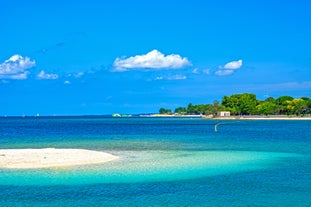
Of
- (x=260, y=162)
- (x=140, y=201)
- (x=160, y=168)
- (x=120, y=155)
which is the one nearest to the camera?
(x=140, y=201)

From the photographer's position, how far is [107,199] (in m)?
30.3

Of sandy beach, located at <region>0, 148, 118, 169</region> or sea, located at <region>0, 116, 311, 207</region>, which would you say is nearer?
sea, located at <region>0, 116, 311, 207</region>

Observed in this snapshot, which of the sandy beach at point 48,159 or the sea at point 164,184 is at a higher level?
the sandy beach at point 48,159

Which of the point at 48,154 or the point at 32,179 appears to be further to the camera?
the point at 48,154

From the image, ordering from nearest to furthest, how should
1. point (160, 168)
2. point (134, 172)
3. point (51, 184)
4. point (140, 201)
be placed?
1. point (140, 201)
2. point (51, 184)
3. point (134, 172)
4. point (160, 168)

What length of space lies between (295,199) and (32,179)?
65.2 feet

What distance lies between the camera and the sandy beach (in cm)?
4403

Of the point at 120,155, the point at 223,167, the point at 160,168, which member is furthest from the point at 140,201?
the point at 120,155

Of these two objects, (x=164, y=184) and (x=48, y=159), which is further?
(x=48, y=159)

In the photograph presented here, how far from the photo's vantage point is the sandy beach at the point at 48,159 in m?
44.0

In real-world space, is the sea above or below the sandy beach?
below

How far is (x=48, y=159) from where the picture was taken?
46.8 m

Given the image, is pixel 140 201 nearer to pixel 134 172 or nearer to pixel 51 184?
pixel 51 184

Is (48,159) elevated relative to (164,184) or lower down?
elevated
